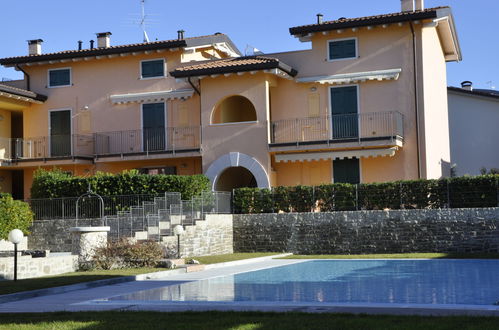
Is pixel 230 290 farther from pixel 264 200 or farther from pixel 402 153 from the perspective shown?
pixel 402 153

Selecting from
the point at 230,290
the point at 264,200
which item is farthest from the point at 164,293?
the point at 264,200

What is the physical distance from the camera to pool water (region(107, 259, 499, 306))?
49.4 ft

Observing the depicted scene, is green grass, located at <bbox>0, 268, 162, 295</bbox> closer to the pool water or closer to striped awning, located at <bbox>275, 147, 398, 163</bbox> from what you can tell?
the pool water

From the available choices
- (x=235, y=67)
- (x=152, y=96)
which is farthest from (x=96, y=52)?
(x=235, y=67)

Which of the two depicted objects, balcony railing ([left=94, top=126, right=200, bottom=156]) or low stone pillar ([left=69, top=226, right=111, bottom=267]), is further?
balcony railing ([left=94, top=126, right=200, bottom=156])

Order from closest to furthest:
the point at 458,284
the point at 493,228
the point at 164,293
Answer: the point at 164,293, the point at 458,284, the point at 493,228

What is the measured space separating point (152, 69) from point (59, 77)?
5.21m

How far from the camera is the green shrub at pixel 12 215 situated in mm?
27031

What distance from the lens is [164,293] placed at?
16547 mm

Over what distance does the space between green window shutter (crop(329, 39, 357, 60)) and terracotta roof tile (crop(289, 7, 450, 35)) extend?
966mm

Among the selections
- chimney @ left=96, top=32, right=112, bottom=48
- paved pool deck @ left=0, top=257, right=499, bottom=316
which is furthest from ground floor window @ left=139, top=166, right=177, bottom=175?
paved pool deck @ left=0, top=257, right=499, bottom=316

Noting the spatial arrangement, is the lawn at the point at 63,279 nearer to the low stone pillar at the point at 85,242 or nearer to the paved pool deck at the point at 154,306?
the paved pool deck at the point at 154,306

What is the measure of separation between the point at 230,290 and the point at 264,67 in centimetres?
1643

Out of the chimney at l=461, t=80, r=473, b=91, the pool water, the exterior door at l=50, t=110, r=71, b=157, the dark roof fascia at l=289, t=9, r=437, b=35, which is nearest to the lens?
the pool water
